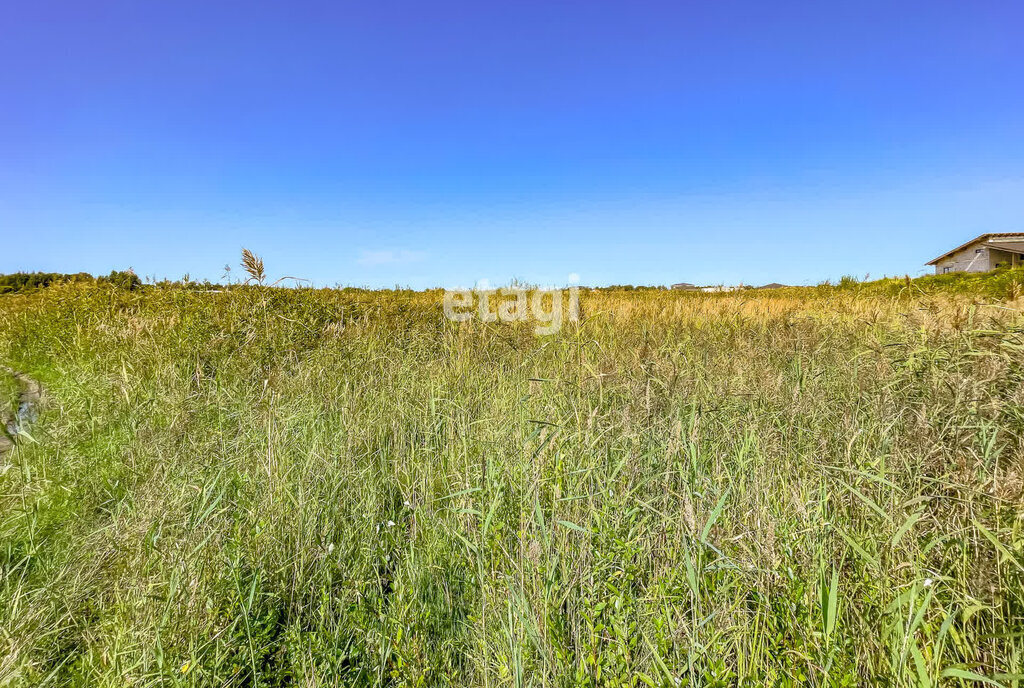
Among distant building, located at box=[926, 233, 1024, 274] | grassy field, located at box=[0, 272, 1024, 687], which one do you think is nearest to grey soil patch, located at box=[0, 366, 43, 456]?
grassy field, located at box=[0, 272, 1024, 687]

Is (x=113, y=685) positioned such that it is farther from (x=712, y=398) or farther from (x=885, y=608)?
(x=712, y=398)

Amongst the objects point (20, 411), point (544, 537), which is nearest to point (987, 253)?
point (544, 537)

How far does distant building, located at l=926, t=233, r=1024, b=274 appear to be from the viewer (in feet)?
63.9

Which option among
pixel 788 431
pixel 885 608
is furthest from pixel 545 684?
pixel 788 431

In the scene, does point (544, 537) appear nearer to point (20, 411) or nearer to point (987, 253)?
point (20, 411)

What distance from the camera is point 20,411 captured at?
382 centimetres

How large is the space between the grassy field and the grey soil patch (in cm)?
21

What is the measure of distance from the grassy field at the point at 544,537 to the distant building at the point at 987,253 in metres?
21.9

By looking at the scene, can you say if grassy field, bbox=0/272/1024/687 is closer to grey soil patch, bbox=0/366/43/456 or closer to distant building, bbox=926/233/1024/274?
grey soil patch, bbox=0/366/43/456

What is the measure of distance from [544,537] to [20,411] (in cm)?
497

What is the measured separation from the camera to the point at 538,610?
1.37m

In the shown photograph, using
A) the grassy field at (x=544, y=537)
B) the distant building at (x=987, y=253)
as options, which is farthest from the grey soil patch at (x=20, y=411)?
the distant building at (x=987, y=253)

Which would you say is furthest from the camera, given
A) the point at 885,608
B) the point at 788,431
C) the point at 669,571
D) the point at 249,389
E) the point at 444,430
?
the point at 249,389

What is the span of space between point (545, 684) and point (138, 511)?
179 cm
